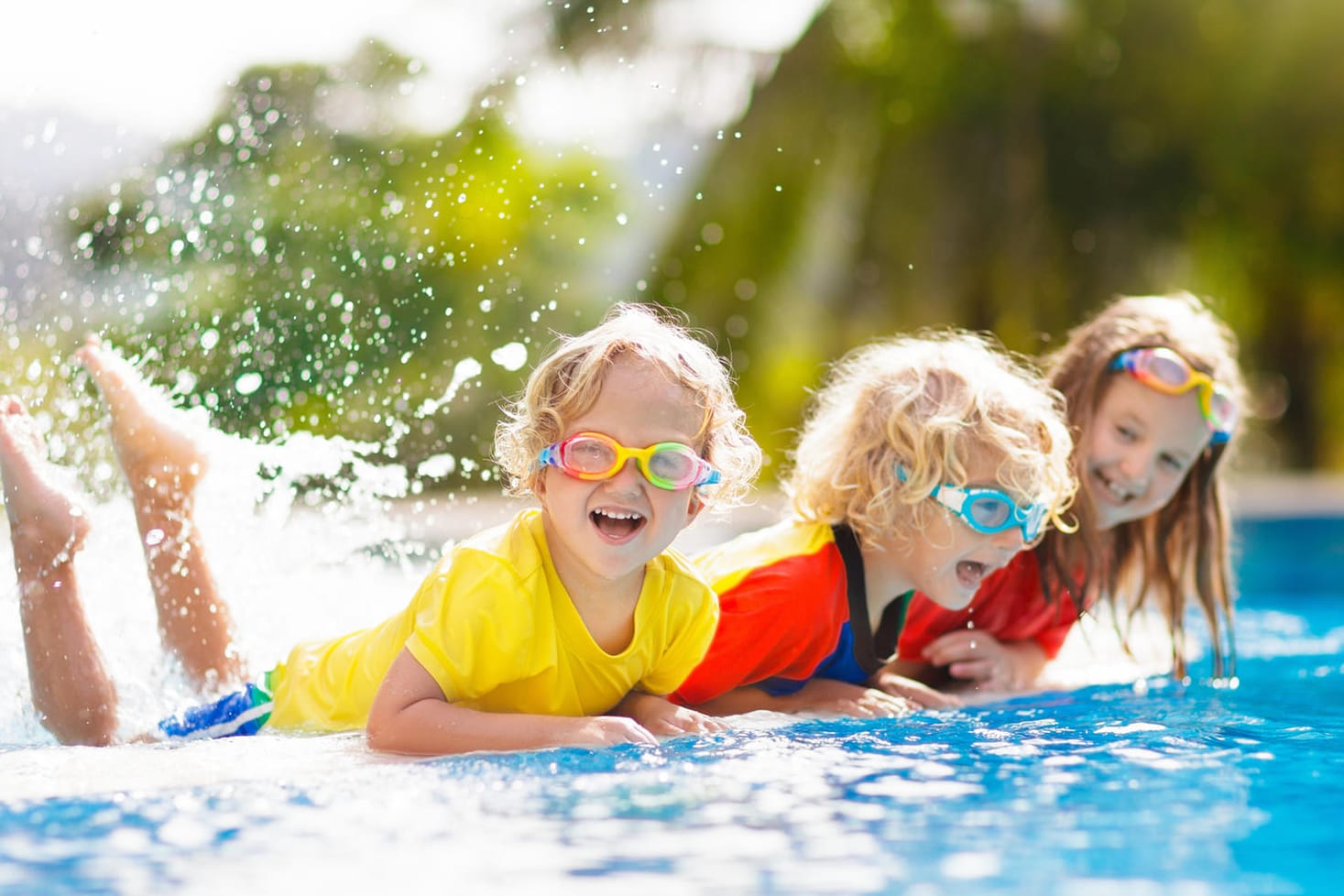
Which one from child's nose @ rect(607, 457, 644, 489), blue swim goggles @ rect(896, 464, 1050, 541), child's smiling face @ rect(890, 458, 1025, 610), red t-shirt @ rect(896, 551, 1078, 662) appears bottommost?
red t-shirt @ rect(896, 551, 1078, 662)

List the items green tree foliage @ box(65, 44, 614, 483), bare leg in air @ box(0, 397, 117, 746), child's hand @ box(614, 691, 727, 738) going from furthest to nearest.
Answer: green tree foliage @ box(65, 44, 614, 483), bare leg in air @ box(0, 397, 117, 746), child's hand @ box(614, 691, 727, 738)

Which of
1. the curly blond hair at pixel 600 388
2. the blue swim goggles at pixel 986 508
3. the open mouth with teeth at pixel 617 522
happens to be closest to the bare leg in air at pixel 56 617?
the curly blond hair at pixel 600 388

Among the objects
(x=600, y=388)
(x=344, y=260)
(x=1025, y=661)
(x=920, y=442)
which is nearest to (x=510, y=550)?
(x=600, y=388)

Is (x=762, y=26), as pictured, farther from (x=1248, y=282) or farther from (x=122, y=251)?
(x=122, y=251)

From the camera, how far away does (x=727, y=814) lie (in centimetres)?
271

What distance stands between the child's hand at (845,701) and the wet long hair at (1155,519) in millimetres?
1037

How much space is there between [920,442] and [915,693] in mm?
774

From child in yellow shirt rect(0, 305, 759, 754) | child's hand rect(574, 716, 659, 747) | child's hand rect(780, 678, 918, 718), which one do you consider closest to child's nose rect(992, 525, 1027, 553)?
child's hand rect(780, 678, 918, 718)

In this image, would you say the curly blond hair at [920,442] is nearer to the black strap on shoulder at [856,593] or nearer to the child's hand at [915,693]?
the black strap on shoulder at [856,593]

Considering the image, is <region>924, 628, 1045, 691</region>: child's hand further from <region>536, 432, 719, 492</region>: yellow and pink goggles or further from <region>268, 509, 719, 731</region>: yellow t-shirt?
<region>536, 432, 719, 492</region>: yellow and pink goggles

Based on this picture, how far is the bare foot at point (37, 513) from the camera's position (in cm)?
396

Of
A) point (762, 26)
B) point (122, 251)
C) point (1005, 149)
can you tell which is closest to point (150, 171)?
point (122, 251)

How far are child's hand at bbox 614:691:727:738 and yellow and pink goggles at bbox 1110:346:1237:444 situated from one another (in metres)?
2.07

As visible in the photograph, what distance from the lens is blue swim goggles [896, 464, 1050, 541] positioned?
4.02 m
